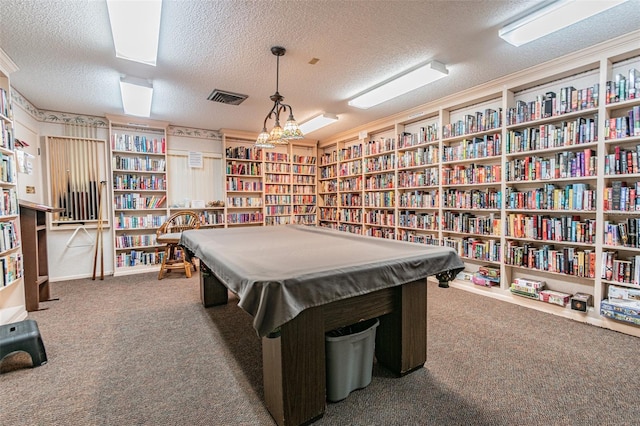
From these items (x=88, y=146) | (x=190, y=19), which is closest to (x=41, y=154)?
(x=88, y=146)

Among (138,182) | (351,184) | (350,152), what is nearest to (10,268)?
(138,182)

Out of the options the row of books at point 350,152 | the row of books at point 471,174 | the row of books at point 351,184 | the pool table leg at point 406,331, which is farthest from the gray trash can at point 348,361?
the row of books at point 350,152

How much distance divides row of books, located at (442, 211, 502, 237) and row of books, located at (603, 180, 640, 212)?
973mm

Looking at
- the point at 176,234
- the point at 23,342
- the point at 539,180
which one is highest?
the point at 539,180

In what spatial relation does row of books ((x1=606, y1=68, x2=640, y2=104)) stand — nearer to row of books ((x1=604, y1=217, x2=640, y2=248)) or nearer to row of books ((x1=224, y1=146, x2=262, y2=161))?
row of books ((x1=604, y1=217, x2=640, y2=248))

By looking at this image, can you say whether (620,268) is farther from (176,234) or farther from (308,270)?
(176,234)

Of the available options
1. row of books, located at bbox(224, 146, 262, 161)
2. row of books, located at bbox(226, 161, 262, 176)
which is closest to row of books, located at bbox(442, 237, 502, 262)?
row of books, located at bbox(226, 161, 262, 176)

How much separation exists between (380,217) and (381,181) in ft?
2.09

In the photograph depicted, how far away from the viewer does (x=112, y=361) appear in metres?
2.08

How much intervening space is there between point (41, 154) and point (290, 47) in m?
4.16

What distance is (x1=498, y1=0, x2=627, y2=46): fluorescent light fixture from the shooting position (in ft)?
6.38

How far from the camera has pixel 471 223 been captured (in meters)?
3.70

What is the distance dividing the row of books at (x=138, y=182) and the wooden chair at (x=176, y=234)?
1.90 feet

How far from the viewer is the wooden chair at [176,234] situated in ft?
14.3
